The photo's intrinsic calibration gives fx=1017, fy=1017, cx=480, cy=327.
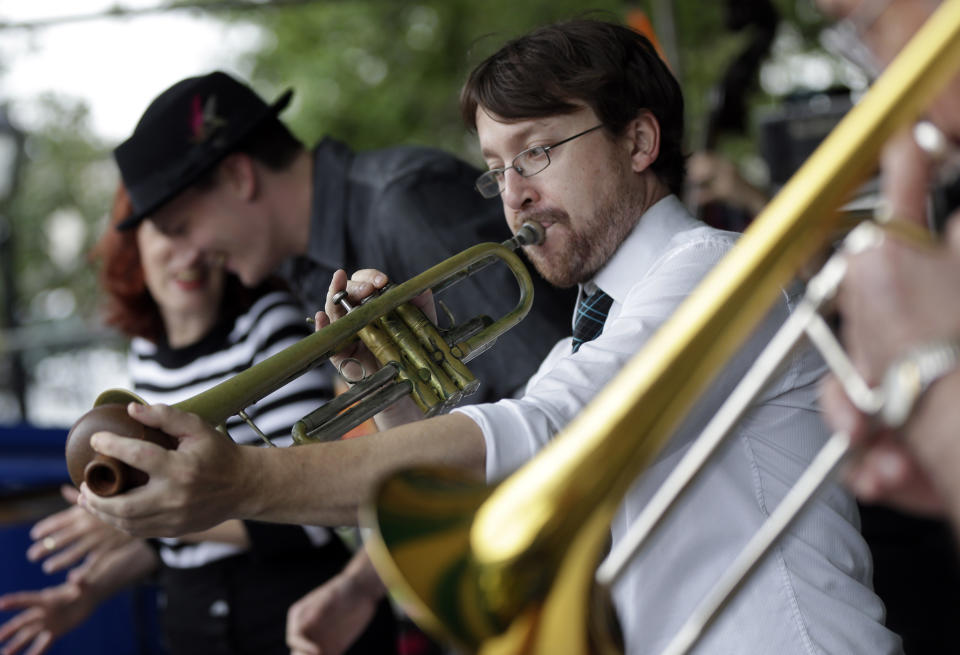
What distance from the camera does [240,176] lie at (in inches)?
106

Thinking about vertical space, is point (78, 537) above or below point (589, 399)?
below

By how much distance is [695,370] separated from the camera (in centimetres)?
89

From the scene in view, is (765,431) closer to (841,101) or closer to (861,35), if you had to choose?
(861,35)

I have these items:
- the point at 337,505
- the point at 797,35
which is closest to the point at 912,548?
the point at 337,505

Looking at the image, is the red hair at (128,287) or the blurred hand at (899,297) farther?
the red hair at (128,287)

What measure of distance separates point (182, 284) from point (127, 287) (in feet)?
0.76

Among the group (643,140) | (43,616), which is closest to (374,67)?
(43,616)

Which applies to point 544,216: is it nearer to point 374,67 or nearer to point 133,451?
point 133,451

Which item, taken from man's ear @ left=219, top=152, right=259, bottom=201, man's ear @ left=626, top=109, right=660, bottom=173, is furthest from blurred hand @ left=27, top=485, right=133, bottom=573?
man's ear @ left=626, top=109, right=660, bottom=173

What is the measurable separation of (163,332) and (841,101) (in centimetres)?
296

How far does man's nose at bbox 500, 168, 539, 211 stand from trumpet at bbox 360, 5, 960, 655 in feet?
2.95

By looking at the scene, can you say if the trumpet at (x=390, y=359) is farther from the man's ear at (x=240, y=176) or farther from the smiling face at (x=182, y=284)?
the smiling face at (x=182, y=284)

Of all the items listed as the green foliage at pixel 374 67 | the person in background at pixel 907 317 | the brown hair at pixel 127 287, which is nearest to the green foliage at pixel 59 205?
the green foliage at pixel 374 67

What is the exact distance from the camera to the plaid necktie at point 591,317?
70.2 inches
